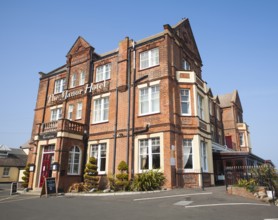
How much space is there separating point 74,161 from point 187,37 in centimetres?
1593

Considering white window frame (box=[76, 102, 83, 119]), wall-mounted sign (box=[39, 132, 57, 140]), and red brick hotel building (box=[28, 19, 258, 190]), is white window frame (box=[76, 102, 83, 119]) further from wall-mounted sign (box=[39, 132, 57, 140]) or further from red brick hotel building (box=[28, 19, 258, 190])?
wall-mounted sign (box=[39, 132, 57, 140])

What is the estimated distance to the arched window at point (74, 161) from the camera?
60.2 feet

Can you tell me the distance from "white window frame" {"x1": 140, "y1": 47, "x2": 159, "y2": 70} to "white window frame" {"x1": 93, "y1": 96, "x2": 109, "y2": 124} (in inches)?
179

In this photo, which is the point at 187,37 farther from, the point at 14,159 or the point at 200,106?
the point at 14,159

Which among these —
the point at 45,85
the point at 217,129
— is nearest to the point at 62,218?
the point at 45,85

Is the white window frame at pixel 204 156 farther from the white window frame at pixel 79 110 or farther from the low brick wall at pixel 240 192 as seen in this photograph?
the white window frame at pixel 79 110

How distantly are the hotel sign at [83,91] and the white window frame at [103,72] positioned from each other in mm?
731

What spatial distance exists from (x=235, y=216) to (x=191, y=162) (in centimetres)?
847

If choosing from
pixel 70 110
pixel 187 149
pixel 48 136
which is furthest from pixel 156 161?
Result: pixel 70 110

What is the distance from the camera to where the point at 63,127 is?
18.0 metres

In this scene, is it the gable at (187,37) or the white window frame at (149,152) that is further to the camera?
the gable at (187,37)

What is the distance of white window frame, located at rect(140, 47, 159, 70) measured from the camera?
1841 centimetres

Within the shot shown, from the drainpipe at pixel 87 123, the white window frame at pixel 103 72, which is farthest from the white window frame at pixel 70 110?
the white window frame at pixel 103 72

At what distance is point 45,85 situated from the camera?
1009 inches
